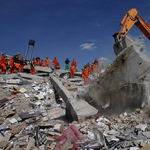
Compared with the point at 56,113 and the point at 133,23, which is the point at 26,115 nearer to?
the point at 56,113

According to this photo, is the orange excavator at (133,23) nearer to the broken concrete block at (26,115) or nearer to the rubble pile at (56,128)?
the rubble pile at (56,128)

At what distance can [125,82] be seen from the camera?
4129 mm

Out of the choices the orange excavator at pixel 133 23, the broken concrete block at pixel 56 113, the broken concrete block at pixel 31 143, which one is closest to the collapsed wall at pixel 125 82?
the broken concrete block at pixel 56 113

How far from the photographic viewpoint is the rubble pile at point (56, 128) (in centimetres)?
252

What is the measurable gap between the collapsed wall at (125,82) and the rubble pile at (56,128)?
0.50 m

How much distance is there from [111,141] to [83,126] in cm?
110

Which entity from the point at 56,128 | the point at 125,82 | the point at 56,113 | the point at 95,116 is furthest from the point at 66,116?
the point at 125,82

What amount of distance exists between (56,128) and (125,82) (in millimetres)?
2486

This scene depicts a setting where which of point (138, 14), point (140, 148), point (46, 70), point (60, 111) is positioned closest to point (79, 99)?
point (60, 111)

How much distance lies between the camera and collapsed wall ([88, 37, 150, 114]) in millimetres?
3877

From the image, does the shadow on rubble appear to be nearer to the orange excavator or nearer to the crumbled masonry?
the crumbled masonry

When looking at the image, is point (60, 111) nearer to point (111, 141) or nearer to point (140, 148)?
point (111, 141)

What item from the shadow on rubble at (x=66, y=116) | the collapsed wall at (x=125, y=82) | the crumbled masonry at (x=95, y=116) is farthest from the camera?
the shadow on rubble at (x=66, y=116)

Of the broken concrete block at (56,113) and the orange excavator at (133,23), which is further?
the orange excavator at (133,23)
